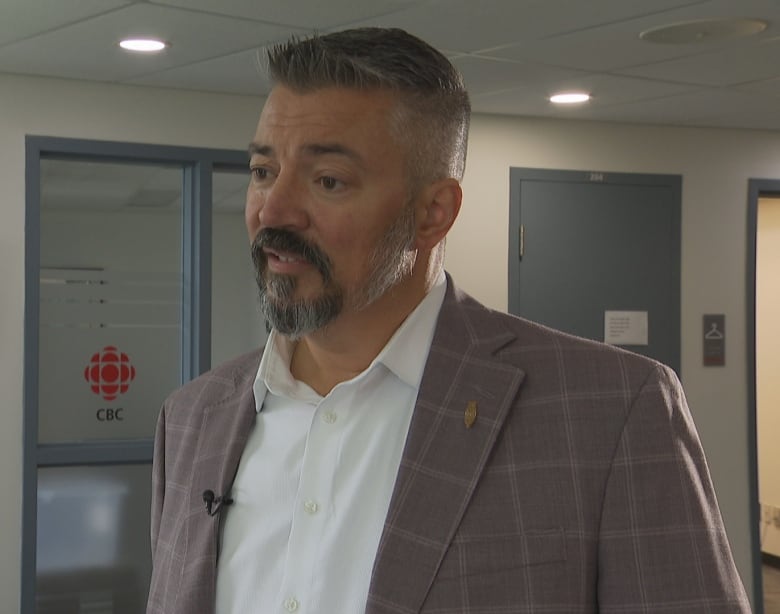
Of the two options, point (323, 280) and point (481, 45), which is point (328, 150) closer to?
point (323, 280)

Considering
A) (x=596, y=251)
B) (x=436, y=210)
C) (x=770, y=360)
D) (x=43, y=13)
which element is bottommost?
(x=770, y=360)

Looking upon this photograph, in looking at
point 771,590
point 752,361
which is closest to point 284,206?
point 752,361

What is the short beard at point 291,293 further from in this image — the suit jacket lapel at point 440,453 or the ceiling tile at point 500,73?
the ceiling tile at point 500,73

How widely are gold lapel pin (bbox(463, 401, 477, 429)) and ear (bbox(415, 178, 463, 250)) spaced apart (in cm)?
20

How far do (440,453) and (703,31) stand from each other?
2.53 meters

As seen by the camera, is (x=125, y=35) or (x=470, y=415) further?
(x=125, y=35)

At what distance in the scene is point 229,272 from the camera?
188 inches

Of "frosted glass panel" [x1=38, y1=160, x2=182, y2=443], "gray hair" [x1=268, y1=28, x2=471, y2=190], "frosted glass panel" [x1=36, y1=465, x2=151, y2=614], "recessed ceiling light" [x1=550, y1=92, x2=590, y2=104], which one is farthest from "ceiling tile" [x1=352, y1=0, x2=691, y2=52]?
"frosted glass panel" [x1=36, y1=465, x2=151, y2=614]

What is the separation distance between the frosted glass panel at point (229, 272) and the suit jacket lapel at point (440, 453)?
11.3ft

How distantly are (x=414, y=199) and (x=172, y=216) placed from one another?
352 cm

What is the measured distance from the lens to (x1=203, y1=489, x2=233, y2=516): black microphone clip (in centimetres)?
140

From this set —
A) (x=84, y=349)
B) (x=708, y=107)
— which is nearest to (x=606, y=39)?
(x=708, y=107)

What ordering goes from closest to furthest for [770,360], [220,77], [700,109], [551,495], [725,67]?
[551,495] → [725,67] → [220,77] → [700,109] → [770,360]

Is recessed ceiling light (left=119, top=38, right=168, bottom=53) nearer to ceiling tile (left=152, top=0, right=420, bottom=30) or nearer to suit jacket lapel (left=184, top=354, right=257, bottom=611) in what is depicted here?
ceiling tile (left=152, top=0, right=420, bottom=30)
